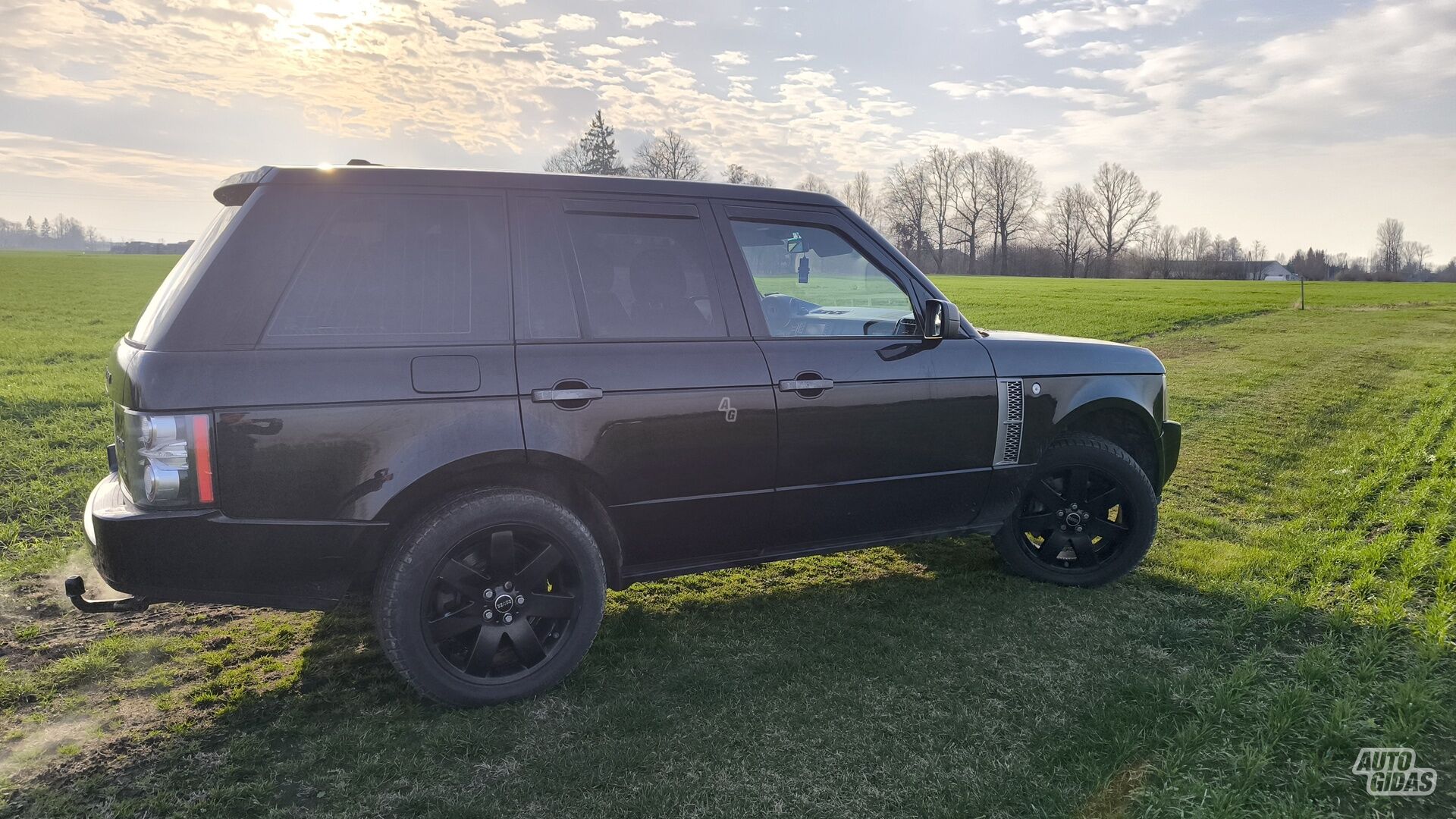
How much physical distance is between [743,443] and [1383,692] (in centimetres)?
270

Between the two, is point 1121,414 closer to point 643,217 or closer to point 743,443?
point 743,443

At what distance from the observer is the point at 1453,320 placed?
26.0 m

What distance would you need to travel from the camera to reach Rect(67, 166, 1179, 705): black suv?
2867 mm

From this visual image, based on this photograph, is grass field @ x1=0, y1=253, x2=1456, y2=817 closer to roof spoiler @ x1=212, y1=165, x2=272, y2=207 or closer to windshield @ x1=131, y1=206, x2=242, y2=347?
windshield @ x1=131, y1=206, x2=242, y2=347

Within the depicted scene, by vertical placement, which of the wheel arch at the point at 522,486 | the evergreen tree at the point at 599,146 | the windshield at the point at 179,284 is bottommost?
the wheel arch at the point at 522,486

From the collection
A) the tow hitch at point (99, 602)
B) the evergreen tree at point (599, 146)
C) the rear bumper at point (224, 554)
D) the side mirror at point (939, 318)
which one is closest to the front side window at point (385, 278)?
the rear bumper at point (224, 554)

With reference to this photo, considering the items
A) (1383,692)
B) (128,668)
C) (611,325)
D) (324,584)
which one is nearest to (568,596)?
(324,584)

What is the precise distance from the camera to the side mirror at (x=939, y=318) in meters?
3.93

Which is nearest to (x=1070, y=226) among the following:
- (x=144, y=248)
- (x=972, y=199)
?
(x=972, y=199)

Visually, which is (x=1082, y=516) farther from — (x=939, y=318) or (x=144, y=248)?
(x=144, y=248)

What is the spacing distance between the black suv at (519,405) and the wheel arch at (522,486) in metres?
0.01

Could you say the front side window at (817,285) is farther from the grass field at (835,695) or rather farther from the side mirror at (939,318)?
the grass field at (835,695)

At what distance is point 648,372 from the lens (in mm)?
3379

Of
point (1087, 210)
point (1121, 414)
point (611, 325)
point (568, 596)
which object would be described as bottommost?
point (568, 596)
